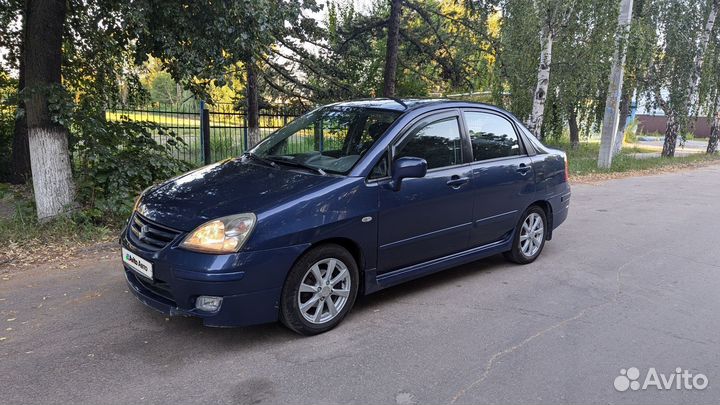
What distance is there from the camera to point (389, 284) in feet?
14.0

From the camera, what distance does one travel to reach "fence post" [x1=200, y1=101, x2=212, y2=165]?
36.0ft

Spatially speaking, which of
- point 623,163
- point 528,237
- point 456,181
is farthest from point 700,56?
point 456,181

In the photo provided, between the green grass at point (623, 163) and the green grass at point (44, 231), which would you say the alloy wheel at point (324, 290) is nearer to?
the green grass at point (44, 231)

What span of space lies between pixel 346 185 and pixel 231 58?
3436mm

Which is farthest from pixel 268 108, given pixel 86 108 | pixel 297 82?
pixel 86 108

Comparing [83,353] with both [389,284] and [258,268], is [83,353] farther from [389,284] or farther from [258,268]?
[389,284]

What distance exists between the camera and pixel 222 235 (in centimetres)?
341

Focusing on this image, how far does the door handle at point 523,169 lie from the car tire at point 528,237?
44 centimetres

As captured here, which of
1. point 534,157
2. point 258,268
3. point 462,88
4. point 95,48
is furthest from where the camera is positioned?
point 462,88

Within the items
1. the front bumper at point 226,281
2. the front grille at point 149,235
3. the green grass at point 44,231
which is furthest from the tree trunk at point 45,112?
the front bumper at point 226,281

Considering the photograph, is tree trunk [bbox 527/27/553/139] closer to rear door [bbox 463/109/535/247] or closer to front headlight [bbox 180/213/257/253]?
rear door [bbox 463/109/535/247]

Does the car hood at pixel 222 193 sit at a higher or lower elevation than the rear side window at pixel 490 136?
lower

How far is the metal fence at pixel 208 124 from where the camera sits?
408 inches

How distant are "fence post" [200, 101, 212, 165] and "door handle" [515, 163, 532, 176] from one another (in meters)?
7.35
